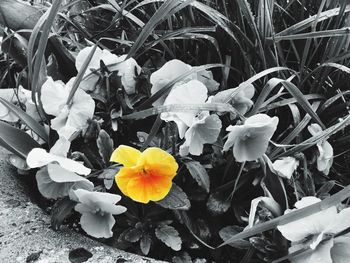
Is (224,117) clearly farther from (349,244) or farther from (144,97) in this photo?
(349,244)

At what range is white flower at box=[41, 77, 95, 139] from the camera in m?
1.12

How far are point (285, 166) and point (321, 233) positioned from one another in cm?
17

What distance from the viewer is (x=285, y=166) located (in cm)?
109

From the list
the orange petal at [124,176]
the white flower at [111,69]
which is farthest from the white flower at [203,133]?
the white flower at [111,69]

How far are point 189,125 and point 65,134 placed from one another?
9.7 inches

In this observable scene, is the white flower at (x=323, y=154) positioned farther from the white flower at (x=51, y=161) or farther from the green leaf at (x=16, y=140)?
the green leaf at (x=16, y=140)

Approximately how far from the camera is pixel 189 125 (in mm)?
1048

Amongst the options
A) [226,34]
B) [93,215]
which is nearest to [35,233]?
[93,215]

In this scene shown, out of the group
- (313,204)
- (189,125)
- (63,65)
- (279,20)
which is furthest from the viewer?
(279,20)

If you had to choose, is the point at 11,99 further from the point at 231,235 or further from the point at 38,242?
the point at 231,235

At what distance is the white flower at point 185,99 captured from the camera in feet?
3.45

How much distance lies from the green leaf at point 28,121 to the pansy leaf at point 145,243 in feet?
0.98

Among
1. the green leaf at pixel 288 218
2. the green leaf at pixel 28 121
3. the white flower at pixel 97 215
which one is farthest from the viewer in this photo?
the green leaf at pixel 28 121

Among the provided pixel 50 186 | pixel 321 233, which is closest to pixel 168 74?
pixel 50 186
